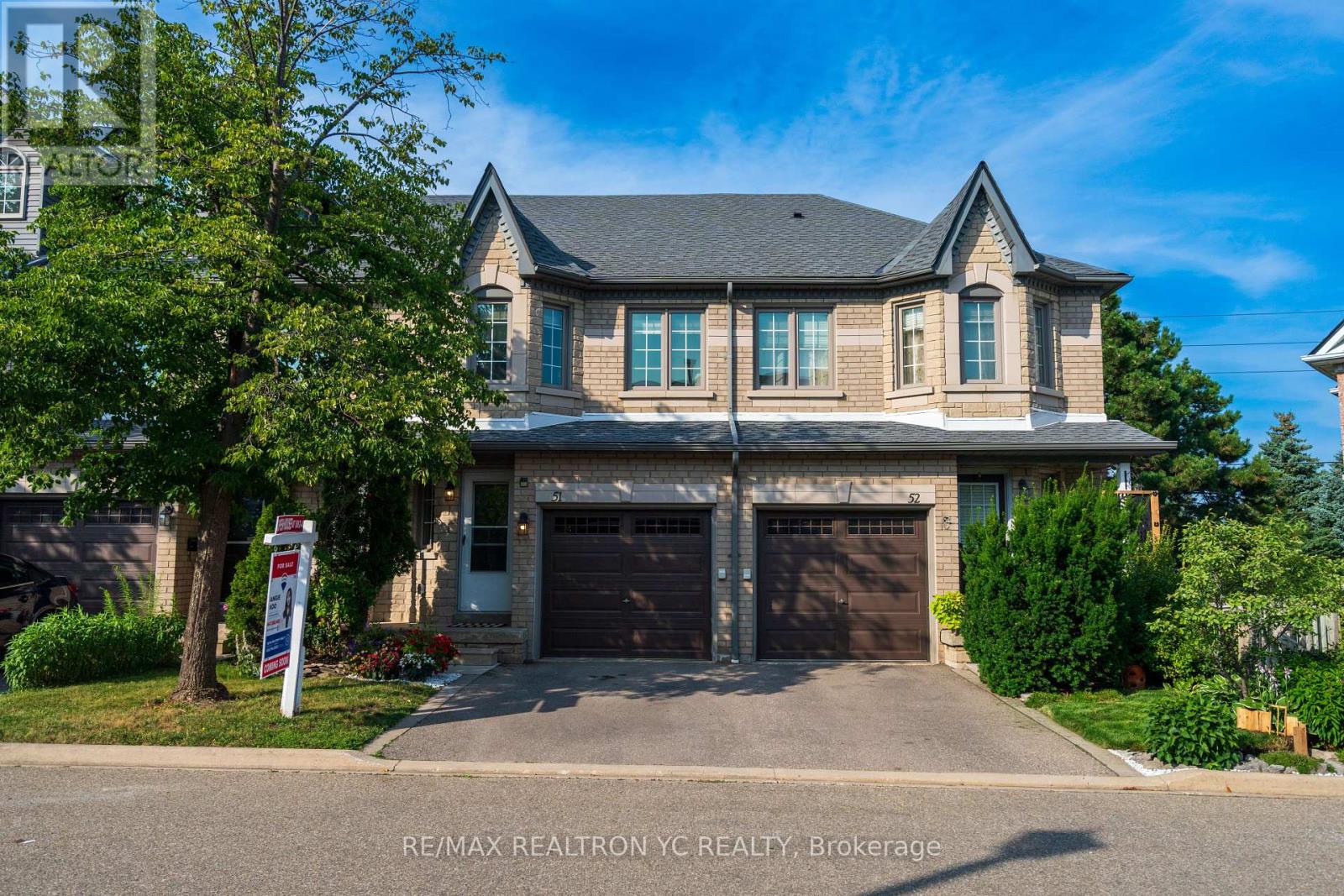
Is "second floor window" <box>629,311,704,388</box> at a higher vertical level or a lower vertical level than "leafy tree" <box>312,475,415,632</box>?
higher

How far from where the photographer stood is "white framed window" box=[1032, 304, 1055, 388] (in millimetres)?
15273

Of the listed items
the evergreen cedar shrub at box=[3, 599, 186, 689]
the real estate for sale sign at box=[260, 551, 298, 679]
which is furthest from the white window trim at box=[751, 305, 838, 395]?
the evergreen cedar shrub at box=[3, 599, 186, 689]

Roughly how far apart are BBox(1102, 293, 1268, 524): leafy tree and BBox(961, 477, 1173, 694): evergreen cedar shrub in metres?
19.0

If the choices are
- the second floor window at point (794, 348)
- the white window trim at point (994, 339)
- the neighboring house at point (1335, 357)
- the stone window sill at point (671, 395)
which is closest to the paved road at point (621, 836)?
the white window trim at point (994, 339)

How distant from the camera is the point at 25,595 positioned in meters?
13.2

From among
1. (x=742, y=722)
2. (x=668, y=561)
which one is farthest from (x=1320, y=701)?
(x=668, y=561)

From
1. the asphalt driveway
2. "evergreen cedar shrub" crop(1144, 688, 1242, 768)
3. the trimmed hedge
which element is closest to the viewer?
"evergreen cedar shrub" crop(1144, 688, 1242, 768)

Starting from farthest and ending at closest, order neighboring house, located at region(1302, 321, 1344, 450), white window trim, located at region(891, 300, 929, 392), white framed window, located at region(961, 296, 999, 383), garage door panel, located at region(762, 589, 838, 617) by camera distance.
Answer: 1. neighboring house, located at region(1302, 321, 1344, 450)
2. white window trim, located at region(891, 300, 929, 392)
3. white framed window, located at region(961, 296, 999, 383)
4. garage door panel, located at region(762, 589, 838, 617)

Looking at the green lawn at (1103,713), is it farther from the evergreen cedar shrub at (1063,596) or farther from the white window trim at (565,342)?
the white window trim at (565,342)

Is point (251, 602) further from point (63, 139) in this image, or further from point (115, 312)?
point (63, 139)

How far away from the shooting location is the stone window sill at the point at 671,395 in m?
15.3

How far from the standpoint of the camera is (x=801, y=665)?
13500mm

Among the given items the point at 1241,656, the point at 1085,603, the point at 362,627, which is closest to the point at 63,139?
the point at 362,627

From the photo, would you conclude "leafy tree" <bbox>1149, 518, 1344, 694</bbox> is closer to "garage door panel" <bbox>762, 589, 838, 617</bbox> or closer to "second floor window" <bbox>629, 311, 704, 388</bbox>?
"garage door panel" <bbox>762, 589, 838, 617</bbox>
